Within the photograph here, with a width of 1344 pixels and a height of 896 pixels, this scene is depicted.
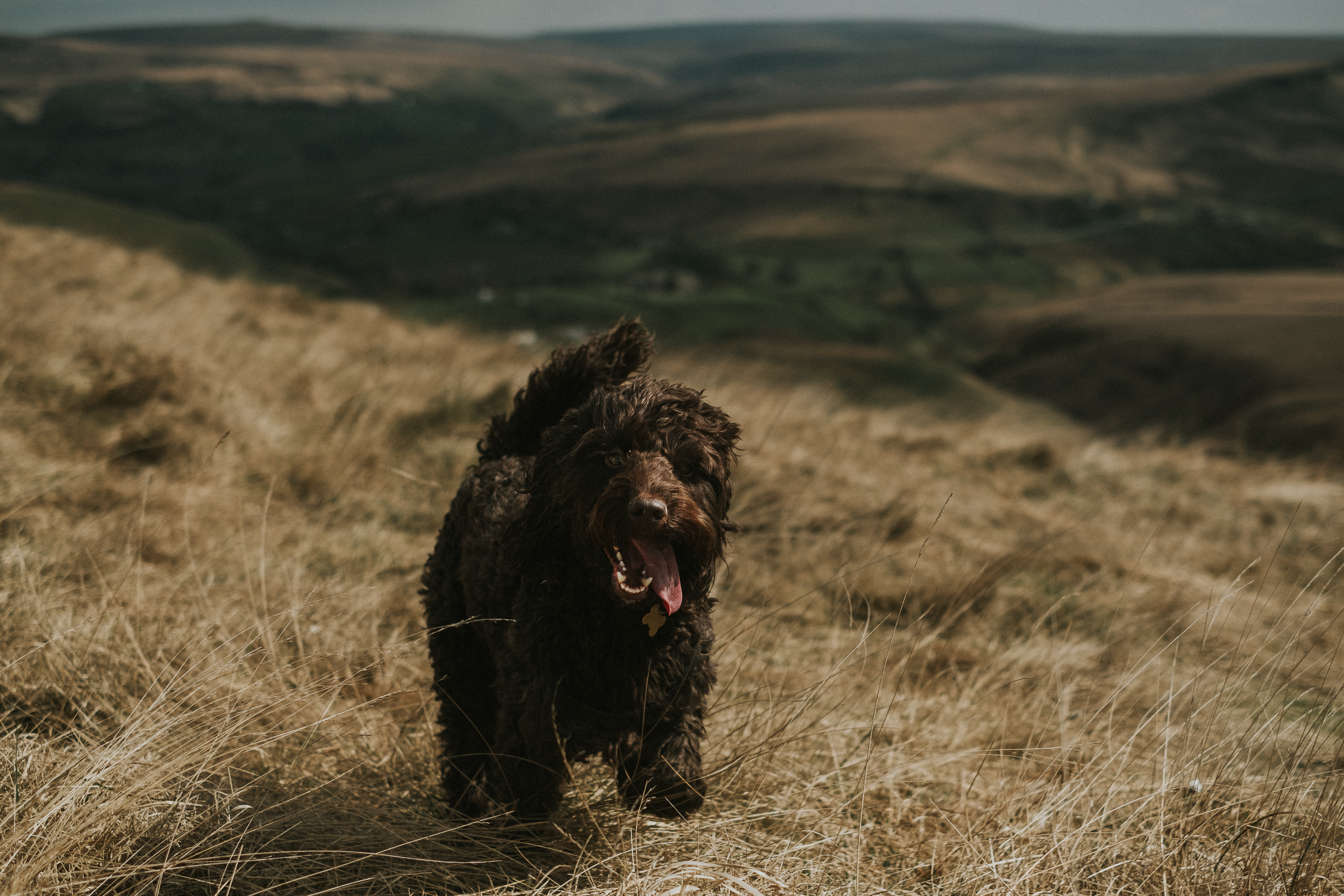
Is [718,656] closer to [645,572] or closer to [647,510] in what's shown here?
[645,572]

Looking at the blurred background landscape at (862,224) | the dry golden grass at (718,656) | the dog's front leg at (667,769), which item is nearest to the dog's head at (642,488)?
the dog's front leg at (667,769)

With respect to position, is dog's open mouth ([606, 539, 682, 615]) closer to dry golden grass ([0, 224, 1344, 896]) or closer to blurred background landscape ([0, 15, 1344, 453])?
dry golden grass ([0, 224, 1344, 896])

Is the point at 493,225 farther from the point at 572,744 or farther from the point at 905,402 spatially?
the point at 572,744

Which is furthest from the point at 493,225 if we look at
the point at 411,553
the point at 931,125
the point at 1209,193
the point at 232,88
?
the point at 232,88

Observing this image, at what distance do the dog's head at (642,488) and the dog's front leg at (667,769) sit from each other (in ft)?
1.42

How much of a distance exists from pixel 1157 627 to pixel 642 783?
4.02 metres

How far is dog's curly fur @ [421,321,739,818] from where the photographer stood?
8.11 ft

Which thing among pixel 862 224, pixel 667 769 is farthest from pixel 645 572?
pixel 862 224

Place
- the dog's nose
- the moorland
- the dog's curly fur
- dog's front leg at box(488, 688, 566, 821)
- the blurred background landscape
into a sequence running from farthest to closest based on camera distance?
1. the blurred background landscape
2. dog's front leg at box(488, 688, 566, 821)
3. the moorland
4. the dog's curly fur
5. the dog's nose

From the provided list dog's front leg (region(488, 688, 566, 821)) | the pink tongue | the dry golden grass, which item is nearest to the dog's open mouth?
the pink tongue

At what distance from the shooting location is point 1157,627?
5473mm

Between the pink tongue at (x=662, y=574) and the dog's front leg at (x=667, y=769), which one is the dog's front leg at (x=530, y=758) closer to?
the dog's front leg at (x=667, y=769)

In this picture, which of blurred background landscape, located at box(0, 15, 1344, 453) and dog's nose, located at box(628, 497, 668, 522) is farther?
blurred background landscape, located at box(0, 15, 1344, 453)

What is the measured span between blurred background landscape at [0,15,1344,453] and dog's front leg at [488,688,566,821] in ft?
39.5
